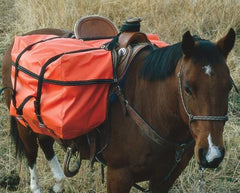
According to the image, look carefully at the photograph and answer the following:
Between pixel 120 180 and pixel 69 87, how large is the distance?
2.10 feet

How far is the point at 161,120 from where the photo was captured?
239 centimetres

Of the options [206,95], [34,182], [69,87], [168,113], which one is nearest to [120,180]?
[168,113]

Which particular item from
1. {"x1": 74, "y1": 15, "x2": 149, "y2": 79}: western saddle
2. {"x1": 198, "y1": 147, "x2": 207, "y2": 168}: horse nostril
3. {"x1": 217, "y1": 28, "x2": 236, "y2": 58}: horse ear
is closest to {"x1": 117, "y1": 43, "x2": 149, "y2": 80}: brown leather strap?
{"x1": 74, "y1": 15, "x2": 149, "y2": 79}: western saddle

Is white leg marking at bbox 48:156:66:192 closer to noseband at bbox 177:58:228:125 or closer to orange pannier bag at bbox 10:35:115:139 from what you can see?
orange pannier bag at bbox 10:35:115:139

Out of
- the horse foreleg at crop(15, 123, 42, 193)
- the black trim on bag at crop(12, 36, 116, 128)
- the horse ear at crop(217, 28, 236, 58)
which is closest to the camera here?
the horse ear at crop(217, 28, 236, 58)

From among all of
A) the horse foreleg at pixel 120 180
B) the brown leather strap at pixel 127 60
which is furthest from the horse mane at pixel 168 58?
the horse foreleg at pixel 120 180

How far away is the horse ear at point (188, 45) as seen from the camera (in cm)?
201

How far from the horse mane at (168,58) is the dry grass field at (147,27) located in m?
1.46

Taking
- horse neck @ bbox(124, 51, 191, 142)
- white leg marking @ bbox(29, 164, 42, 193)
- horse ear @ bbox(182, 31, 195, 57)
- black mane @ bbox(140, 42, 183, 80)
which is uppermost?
horse ear @ bbox(182, 31, 195, 57)

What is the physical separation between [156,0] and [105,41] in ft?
9.77

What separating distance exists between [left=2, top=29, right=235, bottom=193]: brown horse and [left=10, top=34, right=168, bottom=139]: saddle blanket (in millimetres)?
134

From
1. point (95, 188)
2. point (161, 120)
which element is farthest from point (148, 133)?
point (95, 188)

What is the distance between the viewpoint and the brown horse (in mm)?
1954

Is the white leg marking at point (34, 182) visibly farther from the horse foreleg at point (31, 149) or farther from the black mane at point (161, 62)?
the black mane at point (161, 62)
